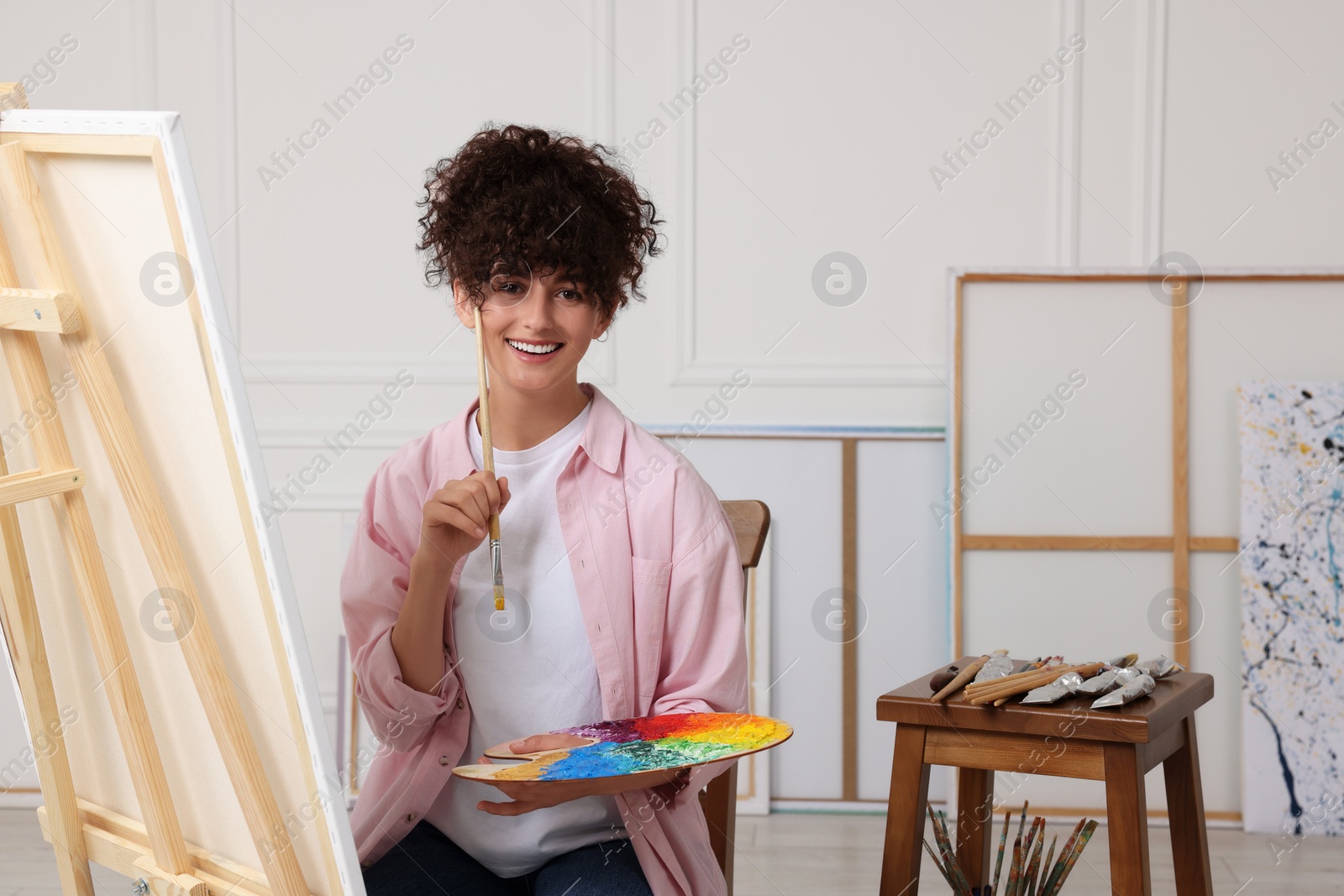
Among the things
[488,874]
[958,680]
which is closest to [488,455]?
[488,874]

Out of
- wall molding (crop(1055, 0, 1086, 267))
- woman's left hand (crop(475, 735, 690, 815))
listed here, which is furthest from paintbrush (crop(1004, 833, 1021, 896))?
wall molding (crop(1055, 0, 1086, 267))

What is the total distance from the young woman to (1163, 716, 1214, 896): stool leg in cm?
110

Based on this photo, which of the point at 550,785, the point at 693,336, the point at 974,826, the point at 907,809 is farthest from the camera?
the point at 693,336

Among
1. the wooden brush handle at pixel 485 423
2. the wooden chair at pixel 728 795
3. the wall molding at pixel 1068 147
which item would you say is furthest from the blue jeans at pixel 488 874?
the wall molding at pixel 1068 147

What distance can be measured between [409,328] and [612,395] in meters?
0.65

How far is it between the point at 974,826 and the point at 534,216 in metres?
1.43

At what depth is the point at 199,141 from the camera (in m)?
3.51

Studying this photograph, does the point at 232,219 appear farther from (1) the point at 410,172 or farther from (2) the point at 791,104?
(2) the point at 791,104

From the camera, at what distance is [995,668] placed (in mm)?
2096

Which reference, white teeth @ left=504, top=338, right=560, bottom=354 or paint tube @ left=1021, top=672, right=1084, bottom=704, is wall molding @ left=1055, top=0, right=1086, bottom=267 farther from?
white teeth @ left=504, top=338, right=560, bottom=354

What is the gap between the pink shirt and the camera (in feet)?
4.86

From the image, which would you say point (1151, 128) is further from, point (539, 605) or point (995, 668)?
point (539, 605)

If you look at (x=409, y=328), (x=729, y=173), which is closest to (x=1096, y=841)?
(x=729, y=173)

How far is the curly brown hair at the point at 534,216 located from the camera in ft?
4.85
